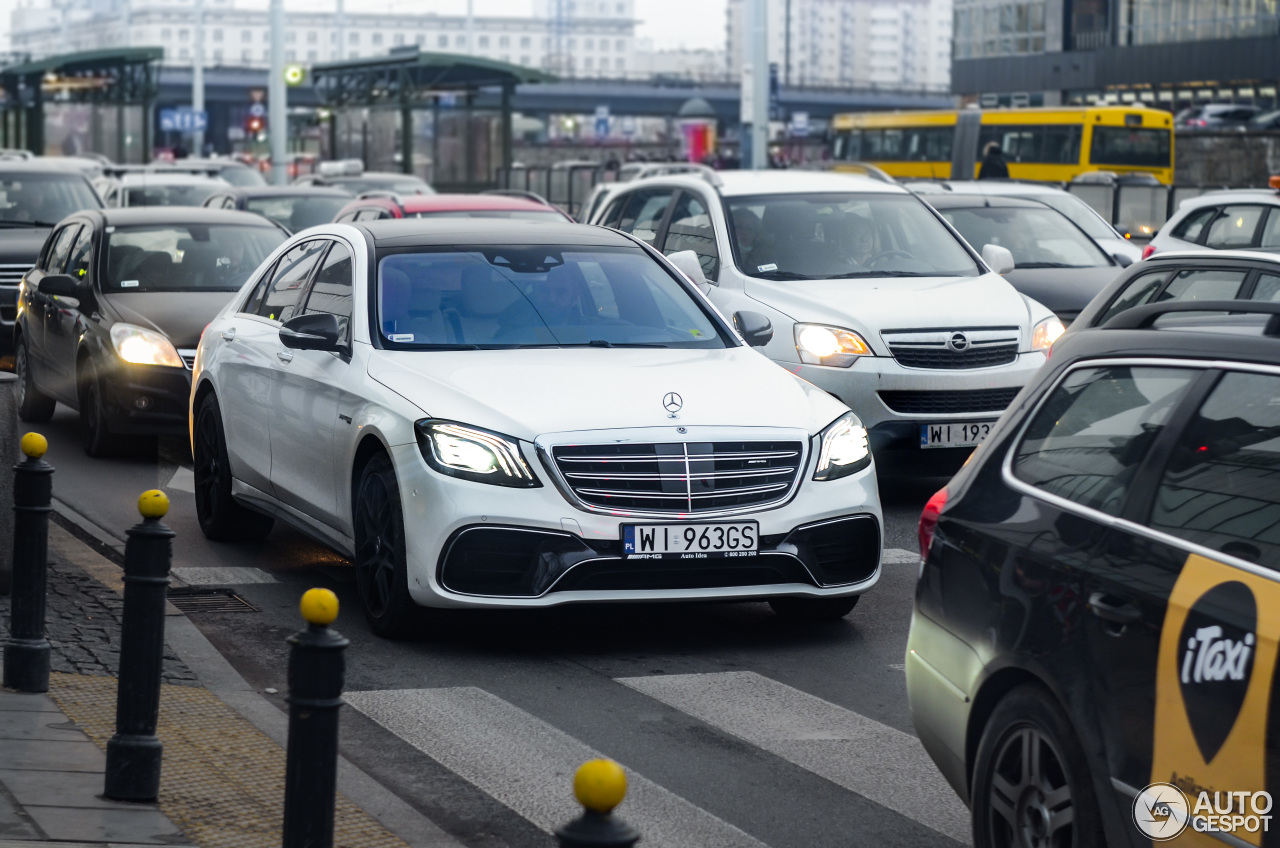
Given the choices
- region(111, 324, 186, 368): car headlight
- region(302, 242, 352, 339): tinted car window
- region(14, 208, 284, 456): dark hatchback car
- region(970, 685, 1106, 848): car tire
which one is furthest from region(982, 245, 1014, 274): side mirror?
region(970, 685, 1106, 848): car tire

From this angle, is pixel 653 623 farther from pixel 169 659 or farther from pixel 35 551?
pixel 35 551

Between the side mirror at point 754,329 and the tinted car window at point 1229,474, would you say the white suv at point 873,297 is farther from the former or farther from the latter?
the tinted car window at point 1229,474

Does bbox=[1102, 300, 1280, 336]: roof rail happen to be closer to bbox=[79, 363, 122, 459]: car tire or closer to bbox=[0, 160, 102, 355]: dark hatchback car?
bbox=[79, 363, 122, 459]: car tire

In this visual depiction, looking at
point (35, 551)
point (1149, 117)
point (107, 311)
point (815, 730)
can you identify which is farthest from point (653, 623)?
point (1149, 117)

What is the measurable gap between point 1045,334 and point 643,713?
17.2ft

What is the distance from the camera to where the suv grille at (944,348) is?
33.2 ft

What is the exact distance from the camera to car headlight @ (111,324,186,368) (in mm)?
11609

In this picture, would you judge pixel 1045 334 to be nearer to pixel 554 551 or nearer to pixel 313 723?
pixel 554 551

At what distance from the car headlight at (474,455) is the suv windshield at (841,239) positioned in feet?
15.9

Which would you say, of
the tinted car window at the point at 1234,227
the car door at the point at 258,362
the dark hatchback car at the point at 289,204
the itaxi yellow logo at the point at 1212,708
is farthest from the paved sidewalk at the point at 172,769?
the dark hatchback car at the point at 289,204

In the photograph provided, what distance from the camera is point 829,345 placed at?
33.6 ft

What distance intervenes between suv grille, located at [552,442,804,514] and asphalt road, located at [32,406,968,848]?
58 centimetres

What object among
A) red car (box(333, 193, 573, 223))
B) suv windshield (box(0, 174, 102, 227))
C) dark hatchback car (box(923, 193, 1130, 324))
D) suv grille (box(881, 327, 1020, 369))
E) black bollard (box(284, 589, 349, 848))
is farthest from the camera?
suv windshield (box(0, 174, 102, 227))

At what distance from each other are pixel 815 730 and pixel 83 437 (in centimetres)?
777
